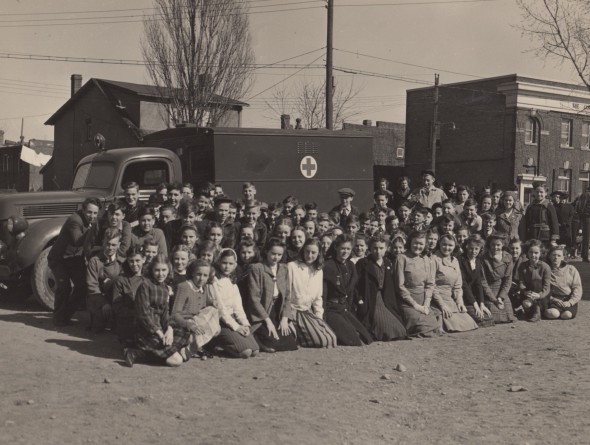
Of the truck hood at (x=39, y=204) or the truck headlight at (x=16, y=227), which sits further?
the truck hood at (x=39, y=204)

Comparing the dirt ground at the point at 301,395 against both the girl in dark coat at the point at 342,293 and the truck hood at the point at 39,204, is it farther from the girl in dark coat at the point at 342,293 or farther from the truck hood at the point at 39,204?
the truck hood at the point at 39,204

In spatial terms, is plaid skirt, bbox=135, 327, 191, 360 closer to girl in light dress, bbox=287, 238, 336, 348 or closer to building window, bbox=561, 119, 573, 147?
girl in light dress, bbox=287, 238, 336, 348

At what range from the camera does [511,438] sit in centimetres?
547

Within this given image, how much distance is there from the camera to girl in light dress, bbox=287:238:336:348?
857cm

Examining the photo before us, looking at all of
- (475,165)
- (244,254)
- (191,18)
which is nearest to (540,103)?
(475,165)

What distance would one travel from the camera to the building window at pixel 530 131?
39.7 metres

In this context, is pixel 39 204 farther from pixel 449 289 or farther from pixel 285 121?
pixel 285 121

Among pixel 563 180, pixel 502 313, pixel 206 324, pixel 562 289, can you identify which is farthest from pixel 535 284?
pixel 563 180

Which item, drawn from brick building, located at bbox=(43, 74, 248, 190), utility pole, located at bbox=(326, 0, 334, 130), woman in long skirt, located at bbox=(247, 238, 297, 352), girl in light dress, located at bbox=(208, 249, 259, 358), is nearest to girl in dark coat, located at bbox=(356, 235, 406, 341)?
woman in long skirt, located at bbox=(247, 238, 297, 352)

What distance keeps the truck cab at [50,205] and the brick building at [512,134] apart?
93.6 ft

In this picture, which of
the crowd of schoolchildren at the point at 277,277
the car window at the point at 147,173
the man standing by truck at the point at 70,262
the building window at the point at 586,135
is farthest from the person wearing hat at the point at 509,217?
the building window at the point at 586,135

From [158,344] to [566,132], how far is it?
3819cm

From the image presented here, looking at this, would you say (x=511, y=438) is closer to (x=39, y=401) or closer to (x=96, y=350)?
(x=39, y=401)

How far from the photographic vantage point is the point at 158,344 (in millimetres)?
7398
